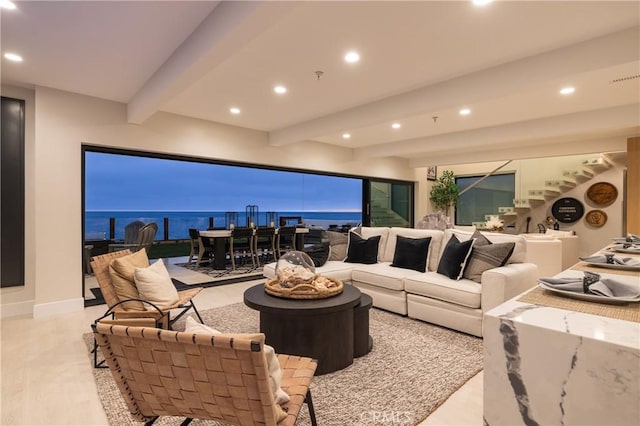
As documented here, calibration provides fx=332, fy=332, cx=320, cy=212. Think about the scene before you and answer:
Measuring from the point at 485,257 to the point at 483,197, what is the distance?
284 inches

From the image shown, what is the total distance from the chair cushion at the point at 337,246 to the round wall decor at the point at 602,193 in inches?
273

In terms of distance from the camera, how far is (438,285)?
3.45 m

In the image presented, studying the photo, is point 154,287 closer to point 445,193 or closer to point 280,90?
point 280,90

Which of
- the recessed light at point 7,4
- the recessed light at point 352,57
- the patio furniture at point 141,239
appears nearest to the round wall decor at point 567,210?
the recessed light at point 352,57

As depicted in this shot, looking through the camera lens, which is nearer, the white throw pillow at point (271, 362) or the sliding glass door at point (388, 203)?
the white throw pillow at point (271, 362)

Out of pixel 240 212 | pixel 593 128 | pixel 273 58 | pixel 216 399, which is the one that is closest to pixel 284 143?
pixel 273 58

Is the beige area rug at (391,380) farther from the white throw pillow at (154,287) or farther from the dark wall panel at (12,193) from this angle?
the dark wall panel at (12,193)

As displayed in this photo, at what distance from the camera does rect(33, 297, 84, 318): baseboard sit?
153 inches

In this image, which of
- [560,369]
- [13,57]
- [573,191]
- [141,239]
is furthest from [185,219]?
[573,191]

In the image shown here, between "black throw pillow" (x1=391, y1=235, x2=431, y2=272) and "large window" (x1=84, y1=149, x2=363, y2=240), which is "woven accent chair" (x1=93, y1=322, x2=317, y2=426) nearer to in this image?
"black throw pillow" (x1=391, y1=235, x2=431, y2=272)

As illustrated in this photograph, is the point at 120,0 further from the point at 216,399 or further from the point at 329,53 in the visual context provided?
the point at 216,399

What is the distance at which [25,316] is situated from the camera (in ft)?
13.0

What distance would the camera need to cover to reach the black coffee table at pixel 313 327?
2.46 metres

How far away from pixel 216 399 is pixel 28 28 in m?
3.27
